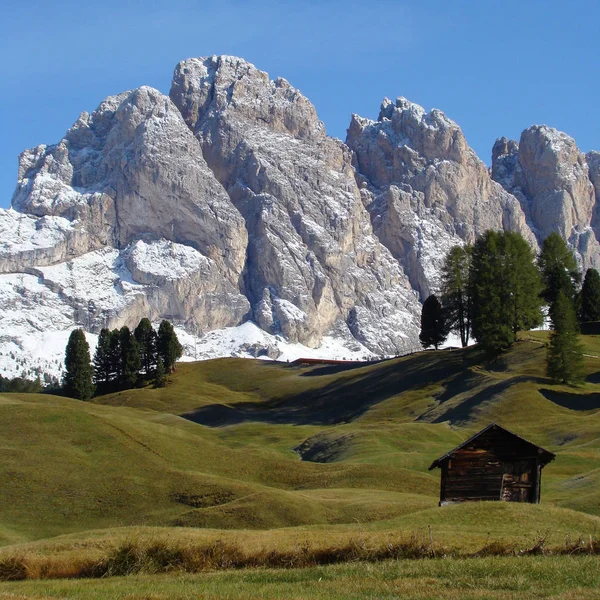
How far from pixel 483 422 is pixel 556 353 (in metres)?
12.8

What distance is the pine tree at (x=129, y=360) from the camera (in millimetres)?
137875

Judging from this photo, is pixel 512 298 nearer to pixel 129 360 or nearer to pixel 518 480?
pixel 518 480

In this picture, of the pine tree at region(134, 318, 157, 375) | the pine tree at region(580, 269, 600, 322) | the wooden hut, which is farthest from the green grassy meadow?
the pine tree at region(580, 269, 600, 322)

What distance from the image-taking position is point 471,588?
20.0 meters

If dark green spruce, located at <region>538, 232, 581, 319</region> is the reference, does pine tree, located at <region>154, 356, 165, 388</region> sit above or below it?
below

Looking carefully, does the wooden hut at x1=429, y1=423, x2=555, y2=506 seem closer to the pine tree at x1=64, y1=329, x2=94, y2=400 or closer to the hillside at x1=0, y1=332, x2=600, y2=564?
the hillside at x1=0, y1=332, x2=600, y2=564

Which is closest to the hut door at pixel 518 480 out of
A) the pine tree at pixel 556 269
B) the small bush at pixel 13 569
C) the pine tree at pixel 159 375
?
the small bush at pixel 13 569

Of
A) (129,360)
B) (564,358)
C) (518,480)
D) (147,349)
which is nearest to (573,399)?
(564,358)

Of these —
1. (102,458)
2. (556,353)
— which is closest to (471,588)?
(102,458)

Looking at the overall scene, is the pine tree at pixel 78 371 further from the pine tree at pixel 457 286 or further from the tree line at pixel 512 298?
the pine tree at pixel 457 286

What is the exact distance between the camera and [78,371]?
133375 millimetres

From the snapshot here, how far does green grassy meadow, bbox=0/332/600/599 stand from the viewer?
22.7 meters

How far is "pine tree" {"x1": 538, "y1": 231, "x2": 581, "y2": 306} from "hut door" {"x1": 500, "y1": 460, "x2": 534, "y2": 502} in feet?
244

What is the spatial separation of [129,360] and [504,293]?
63.2 metres
